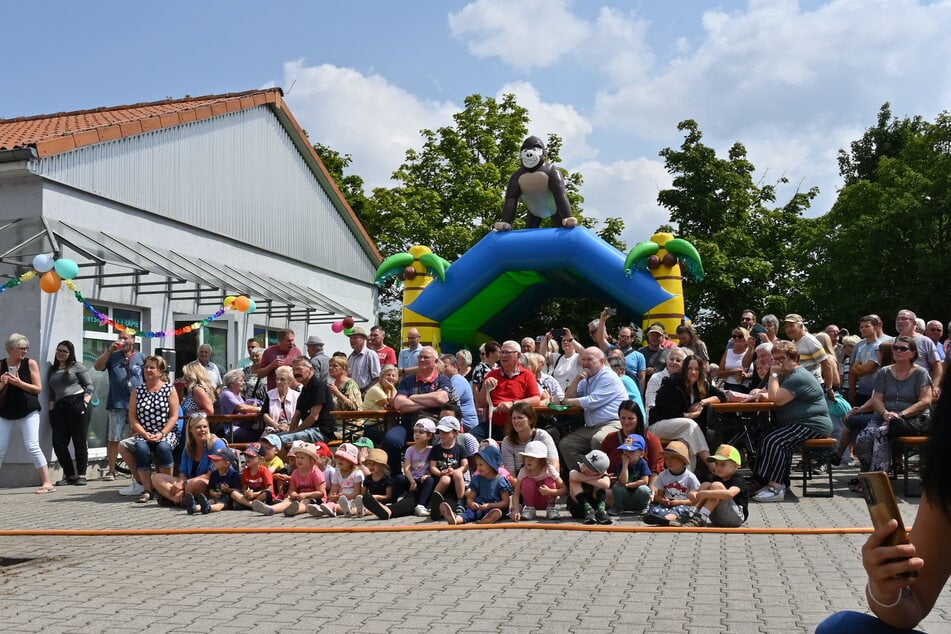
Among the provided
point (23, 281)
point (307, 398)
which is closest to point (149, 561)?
point (307, 398)

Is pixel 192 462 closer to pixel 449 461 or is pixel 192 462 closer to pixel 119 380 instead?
pixel 119 380

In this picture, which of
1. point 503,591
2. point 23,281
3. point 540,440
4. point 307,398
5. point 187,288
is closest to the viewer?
point 503,591

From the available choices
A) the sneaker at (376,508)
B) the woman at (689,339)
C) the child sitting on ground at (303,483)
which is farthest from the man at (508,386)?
the woman at (689,339)

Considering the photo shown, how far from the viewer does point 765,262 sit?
1398 inches

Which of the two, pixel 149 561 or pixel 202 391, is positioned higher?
pixel 202 391

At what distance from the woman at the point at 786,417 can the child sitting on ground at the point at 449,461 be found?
309 cm

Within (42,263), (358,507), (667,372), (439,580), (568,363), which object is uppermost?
(42,263)

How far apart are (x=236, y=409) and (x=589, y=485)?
5.41 m

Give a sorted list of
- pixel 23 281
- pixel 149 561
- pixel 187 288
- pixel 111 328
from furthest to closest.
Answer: pixel 187 288 → pixel 111 328 → pixel 23 281 → pixel 149 561

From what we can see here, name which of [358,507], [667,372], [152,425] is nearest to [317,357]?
[152,425]

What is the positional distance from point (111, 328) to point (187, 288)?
7.86ft

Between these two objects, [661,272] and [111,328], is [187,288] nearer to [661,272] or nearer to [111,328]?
[111,328]

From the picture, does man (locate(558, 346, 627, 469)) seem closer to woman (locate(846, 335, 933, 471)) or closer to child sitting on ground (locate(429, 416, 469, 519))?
child sitting on ground (locate(429, 416, 469, 519))

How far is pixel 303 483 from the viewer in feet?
34.9
